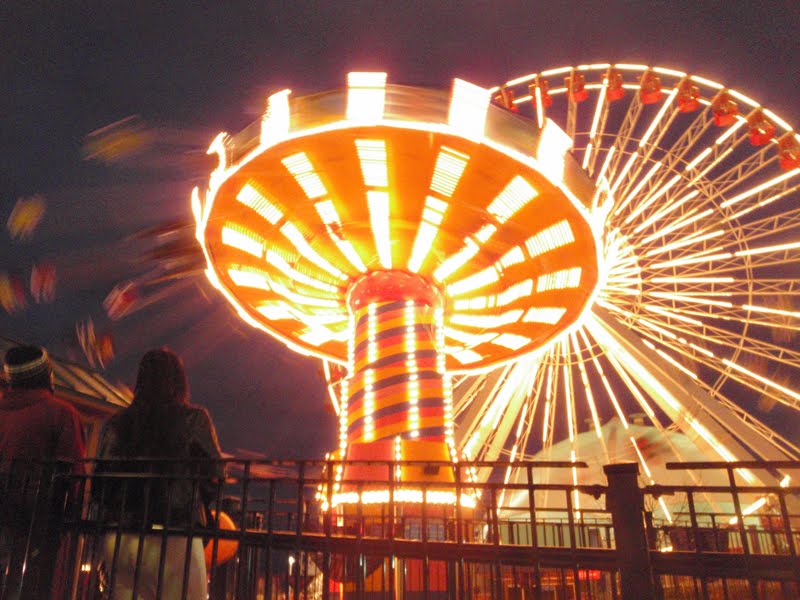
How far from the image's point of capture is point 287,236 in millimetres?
11266

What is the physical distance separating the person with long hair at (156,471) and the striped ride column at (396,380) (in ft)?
19.4

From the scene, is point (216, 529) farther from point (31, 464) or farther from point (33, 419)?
point (33, 419)

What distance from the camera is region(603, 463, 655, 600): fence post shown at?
10.2 feet

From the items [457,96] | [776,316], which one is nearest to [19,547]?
[457,96]

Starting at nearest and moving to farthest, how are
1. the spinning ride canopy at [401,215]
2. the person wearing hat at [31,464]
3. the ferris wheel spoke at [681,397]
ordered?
1. the person wearing hat at [31,464]
2. the spinning ride canopy at [401,215]
3. the ferris wheel spoke at [681,397]

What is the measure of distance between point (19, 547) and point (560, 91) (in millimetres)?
15722

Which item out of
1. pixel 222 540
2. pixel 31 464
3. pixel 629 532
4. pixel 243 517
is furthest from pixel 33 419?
pixel 629 532

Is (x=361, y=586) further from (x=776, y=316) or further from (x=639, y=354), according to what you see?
(x=776, y=316)

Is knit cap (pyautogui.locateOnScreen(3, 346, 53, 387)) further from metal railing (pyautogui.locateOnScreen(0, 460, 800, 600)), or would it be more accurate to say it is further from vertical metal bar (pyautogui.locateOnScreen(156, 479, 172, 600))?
vertical metal bar (pyautogui.locateOnScreen(156, 479, 172, 600))

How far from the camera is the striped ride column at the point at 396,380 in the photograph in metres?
10.3

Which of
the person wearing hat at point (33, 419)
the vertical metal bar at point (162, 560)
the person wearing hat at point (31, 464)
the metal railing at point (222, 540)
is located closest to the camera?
the metal railing at point (222, 540)

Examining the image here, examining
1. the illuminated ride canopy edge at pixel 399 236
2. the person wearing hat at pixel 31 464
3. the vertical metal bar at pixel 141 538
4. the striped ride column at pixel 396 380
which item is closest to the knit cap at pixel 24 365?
the person wearing hat at pixel 31 464

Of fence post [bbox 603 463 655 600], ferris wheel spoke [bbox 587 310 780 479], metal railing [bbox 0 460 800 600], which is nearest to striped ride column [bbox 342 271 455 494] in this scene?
ferris wheel spoke [bbox 587 310 780 479]

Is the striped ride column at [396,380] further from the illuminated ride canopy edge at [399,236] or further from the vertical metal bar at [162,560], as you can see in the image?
the vertical metal bar at [162,560]
